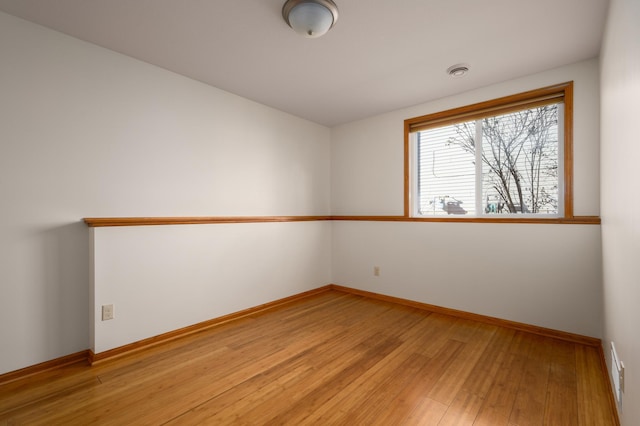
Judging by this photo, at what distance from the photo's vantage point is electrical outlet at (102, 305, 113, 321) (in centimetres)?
207

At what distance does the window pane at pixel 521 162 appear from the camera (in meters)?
2.63

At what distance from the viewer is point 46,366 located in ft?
6.39

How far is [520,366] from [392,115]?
277 centimetres

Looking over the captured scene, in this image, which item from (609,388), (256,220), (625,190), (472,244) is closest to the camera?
(625,190)

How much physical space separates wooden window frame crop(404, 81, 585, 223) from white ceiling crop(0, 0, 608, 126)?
20cm

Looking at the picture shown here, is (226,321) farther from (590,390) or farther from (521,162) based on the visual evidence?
(521,162)

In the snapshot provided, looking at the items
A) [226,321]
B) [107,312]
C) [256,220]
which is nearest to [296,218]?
[256,220]

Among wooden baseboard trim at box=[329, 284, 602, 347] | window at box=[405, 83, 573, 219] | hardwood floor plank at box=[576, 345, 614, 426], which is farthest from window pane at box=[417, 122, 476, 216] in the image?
hardwood floor plank at box=[576, 345, 614, 426]

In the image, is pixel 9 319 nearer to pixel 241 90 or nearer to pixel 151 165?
pixel 151 165

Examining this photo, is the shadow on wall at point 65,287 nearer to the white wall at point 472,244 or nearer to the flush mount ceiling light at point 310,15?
the flush mount ceiling light at point 310,15

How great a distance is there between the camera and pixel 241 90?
116 inches

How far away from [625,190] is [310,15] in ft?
5.95

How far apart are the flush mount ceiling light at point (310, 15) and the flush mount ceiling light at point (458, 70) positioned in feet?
3.94

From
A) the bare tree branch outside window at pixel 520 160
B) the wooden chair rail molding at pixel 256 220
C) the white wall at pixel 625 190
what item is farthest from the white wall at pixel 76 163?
the white wall at pixel 625 190
